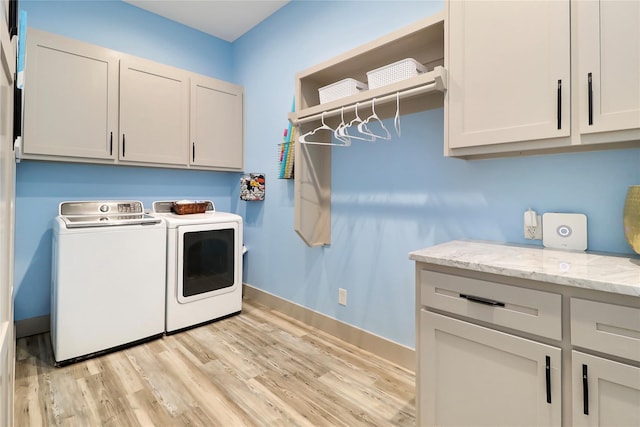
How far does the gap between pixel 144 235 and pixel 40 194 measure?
963 mm

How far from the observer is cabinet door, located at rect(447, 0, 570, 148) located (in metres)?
1.21

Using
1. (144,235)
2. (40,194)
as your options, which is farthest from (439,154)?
(40,194)

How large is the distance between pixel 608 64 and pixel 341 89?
1.25 metres

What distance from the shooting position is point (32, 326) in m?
2.51

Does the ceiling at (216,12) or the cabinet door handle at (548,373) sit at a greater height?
the ceiling at (216,12)

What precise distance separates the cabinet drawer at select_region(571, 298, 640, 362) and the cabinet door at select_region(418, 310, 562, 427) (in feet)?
0.31

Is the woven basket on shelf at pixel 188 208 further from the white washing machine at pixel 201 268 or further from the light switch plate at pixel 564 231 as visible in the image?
the light switch plate at pixel 564 231

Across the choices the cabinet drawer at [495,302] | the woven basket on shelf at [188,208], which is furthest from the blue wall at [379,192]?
the cabinet drawer at [495,302]

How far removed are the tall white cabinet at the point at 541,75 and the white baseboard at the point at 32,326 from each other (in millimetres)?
3190

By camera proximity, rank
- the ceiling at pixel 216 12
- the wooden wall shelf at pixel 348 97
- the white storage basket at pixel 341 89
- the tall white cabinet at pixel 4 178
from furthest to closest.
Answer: the ceiling at pixel 216 12 → the white storage basket at pixel 341 89 → the wooden wall shelf at pixel 348 97 → the tall white cabinet at pixel 4 178

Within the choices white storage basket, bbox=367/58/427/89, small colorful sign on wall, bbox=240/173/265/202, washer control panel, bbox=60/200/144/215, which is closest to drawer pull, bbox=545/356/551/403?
white storage basket, bbox=367/58/427/89

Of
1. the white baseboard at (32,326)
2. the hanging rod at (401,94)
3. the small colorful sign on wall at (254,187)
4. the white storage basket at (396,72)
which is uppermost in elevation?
the white storage basket at (396,72)

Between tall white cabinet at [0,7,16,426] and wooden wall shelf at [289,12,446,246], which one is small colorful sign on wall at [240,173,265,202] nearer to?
wooden wall shelf at [289,12,446,246]

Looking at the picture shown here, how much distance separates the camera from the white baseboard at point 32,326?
245 centimetres
